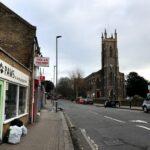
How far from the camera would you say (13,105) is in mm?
16266

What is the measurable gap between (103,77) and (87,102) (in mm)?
55970

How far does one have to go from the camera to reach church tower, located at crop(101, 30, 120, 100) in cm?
14062

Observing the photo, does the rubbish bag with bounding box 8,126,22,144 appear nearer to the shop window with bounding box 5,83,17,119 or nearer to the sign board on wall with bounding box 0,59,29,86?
the shop window with bounding box 5,83,17,119

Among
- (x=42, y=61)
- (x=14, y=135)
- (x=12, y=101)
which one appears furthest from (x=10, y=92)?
(x=42, y=61)

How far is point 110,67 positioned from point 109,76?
11.6ft

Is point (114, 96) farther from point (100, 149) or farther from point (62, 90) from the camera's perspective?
point (100, 149)

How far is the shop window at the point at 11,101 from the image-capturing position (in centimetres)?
1454

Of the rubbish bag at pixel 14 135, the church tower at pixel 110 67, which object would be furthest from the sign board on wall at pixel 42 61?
the church tower at pixel 110 67

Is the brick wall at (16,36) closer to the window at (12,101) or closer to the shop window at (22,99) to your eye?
the shop window at (22,99)

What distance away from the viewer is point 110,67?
473 ft

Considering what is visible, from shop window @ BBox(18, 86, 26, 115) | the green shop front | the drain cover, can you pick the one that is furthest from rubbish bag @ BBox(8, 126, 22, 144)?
shop window @ BBox(18, 86, 26, 115)

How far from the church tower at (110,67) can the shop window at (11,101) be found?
120m

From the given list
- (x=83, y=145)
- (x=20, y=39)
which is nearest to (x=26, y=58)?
(x=20, y=39)

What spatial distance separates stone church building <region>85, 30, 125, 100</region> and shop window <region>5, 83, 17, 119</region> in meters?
121
